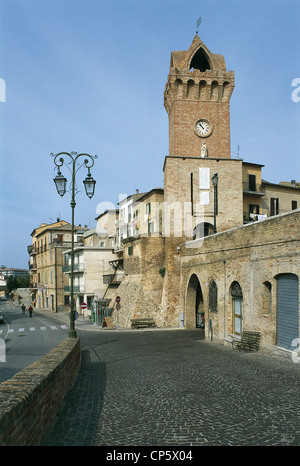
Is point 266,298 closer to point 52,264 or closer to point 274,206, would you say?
point 274,206

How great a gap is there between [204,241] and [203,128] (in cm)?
1340

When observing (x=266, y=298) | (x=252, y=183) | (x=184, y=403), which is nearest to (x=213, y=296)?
(x=266, y=298)

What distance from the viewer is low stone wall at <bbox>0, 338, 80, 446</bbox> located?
13.3ft

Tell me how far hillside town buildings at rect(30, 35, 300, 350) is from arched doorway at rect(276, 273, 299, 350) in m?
0.03

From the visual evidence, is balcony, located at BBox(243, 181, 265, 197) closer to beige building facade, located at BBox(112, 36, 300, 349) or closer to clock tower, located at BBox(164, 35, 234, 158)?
beige building facade, located at BBox(112, 36, 300, 349)

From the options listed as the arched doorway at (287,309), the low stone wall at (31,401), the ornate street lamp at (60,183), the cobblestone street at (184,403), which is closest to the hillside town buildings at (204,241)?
the arched doorway at (287,309)

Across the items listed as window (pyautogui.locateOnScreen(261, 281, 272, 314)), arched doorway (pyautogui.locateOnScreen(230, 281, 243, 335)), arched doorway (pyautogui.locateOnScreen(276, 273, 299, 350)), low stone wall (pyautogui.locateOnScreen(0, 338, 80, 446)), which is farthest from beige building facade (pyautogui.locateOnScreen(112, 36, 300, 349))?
low stone wall (pyautogui.locateOnScreen(0, 338, 80, 446))

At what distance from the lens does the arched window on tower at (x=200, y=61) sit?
3162cm

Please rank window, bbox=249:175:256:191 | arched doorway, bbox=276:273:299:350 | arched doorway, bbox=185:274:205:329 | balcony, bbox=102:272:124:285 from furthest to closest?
1. balcony, bbox=102:272:124:285
2. window, bbox=249:175:256:191
3. arched doorway, bbox=185:274:205:329
4. arched doorway, bbox=276:273:299:350

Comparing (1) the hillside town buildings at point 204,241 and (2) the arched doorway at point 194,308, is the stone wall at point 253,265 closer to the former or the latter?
(1) the hillside town buildings at point 204,241

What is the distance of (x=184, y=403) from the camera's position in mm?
7219

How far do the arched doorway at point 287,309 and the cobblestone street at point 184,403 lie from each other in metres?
0.59
